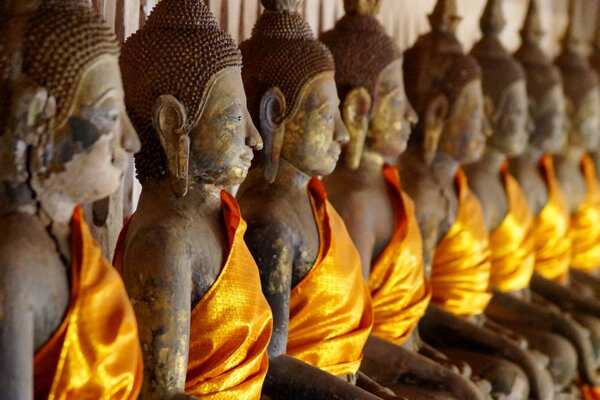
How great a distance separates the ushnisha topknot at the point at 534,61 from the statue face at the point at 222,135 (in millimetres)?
3179

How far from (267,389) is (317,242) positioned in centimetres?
47

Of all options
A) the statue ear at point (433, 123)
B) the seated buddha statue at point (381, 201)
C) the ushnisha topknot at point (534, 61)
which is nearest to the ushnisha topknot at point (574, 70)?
the ushnisha topknot at point (534, 61)

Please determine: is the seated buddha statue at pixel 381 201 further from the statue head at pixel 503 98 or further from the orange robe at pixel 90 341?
the orange robe at pixel 90 341

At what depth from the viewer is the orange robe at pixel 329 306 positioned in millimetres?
3941

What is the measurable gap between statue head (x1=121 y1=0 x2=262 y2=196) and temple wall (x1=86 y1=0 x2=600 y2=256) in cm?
39

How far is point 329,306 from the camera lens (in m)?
3.97

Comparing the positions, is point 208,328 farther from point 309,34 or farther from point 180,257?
point 309,34

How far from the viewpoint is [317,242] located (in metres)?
3.97

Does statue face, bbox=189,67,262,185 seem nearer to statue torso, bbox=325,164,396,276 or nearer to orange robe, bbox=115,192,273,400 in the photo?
orange robe, bbox=115,192,273,400

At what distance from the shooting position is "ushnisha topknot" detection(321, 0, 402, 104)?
15.0 feet

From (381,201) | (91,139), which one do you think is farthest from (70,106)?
(381,201)

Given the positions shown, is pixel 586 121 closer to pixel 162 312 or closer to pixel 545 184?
pixel 545 184

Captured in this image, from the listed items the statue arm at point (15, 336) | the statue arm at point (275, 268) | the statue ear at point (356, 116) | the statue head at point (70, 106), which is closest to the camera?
the statue arm at point (15, 336)

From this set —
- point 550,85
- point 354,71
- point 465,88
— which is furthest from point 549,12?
point 354,71
